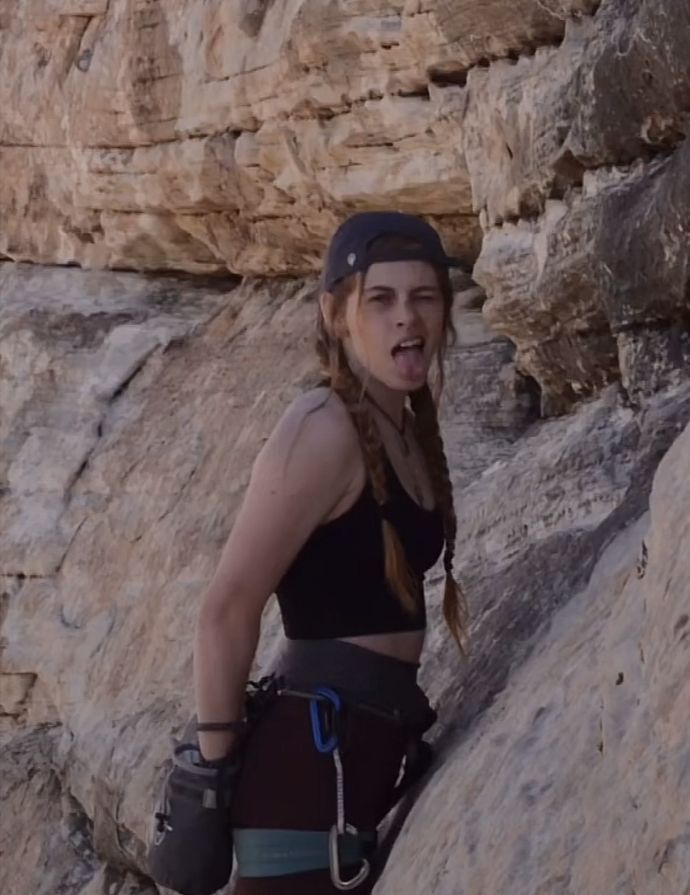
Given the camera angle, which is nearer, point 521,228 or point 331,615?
point 331,615

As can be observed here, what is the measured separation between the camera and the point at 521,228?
474 cm

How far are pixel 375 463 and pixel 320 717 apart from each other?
406mm

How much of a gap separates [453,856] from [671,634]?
1.70ft

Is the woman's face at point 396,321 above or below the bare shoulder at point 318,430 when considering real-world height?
above

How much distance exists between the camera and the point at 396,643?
8.50 feet

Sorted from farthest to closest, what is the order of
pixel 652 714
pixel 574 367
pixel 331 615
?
pixel 574 367
pixel 331 615
pixel 652 714

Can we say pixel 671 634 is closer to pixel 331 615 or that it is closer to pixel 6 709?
pixel 331 615

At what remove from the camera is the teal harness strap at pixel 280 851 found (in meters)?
2.44

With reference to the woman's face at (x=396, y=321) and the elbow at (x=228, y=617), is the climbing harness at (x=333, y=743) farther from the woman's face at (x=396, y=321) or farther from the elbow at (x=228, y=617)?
the woman's face at (x=396, y=321)

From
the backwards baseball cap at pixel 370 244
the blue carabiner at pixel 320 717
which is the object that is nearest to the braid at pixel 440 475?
the backwards baseball cap at pixel 370 244

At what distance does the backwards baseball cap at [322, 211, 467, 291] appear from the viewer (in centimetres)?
254

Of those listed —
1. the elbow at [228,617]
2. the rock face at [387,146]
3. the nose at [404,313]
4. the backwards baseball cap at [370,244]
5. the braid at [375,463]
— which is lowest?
the elbow at [228,617]

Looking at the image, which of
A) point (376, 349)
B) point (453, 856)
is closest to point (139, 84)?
point (376, 349)

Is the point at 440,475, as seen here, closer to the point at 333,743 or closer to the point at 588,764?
the point at 333,743
